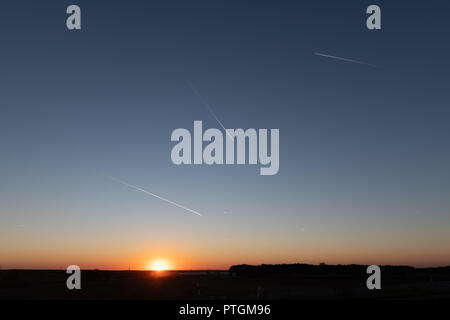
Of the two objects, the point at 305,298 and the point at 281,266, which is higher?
the point at 305,298

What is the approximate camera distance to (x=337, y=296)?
4288 cm
